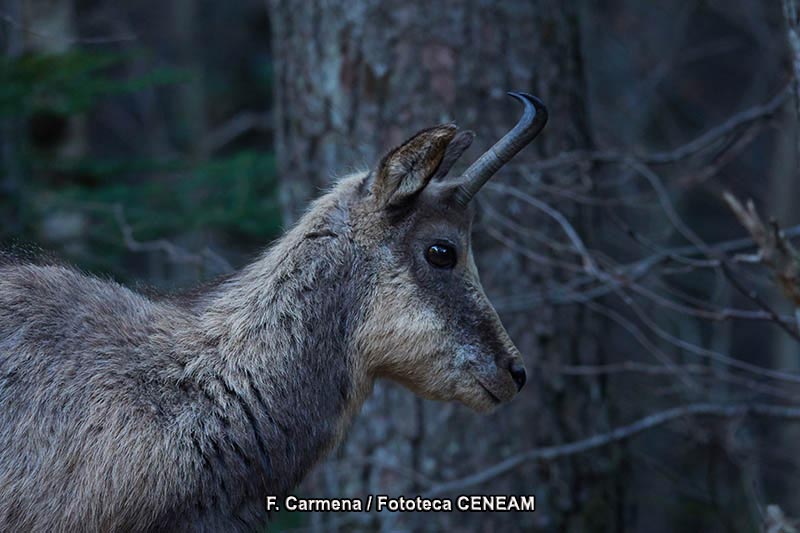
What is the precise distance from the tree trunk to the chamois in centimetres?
166

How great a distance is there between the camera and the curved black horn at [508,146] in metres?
3.98

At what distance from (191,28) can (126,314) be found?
1135cm

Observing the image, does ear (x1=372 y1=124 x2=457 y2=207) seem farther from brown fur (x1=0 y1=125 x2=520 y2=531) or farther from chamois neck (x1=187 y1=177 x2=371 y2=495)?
chamois neck (x1=187 y1=177 x2=371 y2=495)

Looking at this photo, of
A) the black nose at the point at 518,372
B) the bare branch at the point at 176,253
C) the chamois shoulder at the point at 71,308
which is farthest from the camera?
the bare branch at the point at 176,253

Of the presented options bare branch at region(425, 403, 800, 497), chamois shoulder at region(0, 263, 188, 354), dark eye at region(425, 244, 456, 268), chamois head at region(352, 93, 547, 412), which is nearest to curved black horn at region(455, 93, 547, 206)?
chamois head at region(352, 93, 547, 412)

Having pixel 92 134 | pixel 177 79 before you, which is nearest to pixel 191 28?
pixel 92 134

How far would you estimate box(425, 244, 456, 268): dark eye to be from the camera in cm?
418

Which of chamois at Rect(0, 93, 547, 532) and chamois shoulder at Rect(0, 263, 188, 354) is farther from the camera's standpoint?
chamois shoulder at Rect(0, 263, 188, 354)

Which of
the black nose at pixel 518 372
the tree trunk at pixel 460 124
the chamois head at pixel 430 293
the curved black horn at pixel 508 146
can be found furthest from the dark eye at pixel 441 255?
the tree trunk at pixel 460 124

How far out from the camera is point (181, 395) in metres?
3.81

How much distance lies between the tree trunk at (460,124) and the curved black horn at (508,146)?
5.28 ft

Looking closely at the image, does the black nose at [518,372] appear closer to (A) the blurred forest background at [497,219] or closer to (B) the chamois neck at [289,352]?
(B) the chamois neck at [289,352]

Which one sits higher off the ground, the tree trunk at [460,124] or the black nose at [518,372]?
the tree trunk at [460,124]

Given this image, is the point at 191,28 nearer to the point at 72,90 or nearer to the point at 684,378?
the point at 72,90
